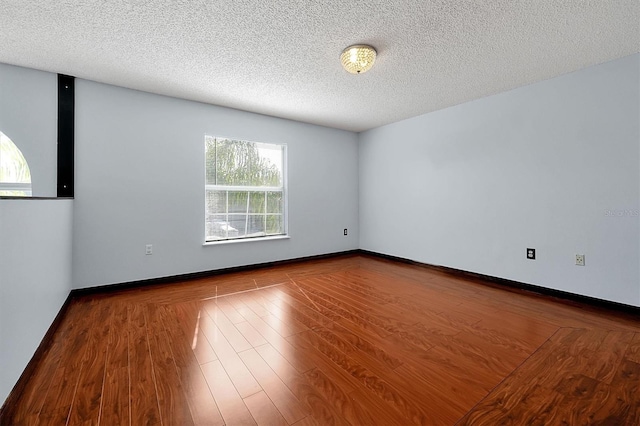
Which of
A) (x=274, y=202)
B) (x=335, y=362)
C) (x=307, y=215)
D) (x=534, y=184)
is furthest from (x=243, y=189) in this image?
(x=534, y=184)

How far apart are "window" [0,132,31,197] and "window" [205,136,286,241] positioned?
1.73 meters

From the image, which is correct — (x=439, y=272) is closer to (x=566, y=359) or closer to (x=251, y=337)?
(x=566, y=359)

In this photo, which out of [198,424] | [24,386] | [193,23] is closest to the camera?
[198,424]

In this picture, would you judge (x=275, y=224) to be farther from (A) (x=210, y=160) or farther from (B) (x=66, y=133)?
(B) (x=66, y=133)

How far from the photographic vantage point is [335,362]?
1744mm

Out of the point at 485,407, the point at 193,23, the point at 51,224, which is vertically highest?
the point at 193,23

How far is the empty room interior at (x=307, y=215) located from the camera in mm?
1498


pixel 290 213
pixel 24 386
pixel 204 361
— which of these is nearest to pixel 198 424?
pixel 204 361

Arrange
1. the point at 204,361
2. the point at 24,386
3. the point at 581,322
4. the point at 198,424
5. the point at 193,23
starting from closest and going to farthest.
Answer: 1. the point at 198,424
2. the point at 24,386
3. the point at 204,361
4. the point at 193,23
5. the point at 581,322

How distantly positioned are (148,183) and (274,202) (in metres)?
1.76

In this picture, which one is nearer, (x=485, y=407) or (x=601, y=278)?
(x=485, y=407)

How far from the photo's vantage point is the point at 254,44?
234 centimetres

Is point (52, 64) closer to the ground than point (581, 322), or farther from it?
farther from it

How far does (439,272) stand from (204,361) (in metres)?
3.29
